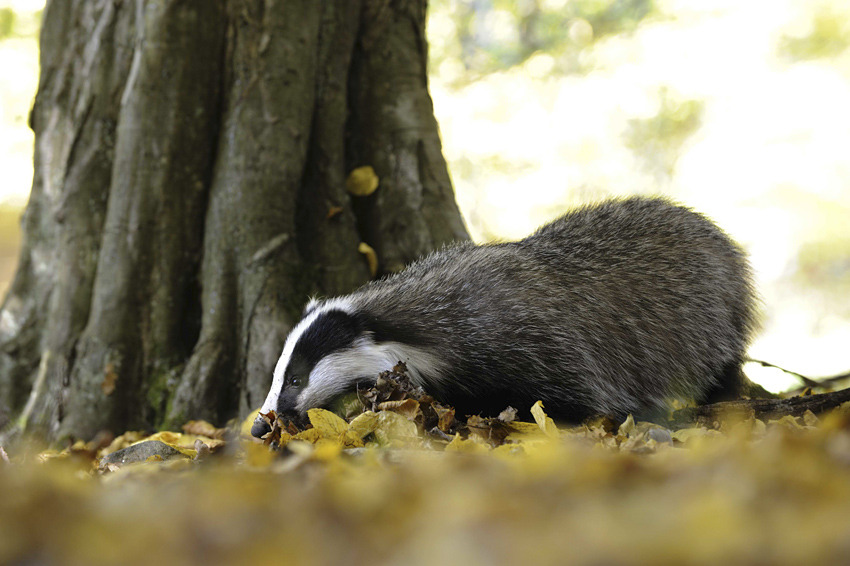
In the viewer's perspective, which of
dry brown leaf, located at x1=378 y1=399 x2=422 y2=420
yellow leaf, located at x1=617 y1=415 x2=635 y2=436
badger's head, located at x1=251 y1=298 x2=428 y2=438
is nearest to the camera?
dry brown leaf, located at x1=378 y1=399 x2=422 y2=420

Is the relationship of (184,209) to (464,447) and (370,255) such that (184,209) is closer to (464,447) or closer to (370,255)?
(370,255)

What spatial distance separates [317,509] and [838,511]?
0.61 m

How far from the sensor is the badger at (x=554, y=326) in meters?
2.84

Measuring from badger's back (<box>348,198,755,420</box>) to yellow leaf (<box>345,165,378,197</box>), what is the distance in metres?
0.80

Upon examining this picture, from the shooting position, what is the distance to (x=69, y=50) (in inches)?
150

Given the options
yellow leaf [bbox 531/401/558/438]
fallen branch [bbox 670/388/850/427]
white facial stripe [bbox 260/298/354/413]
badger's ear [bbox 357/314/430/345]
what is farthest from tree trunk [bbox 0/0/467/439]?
fallen branch [bbox 670/388/850/427]

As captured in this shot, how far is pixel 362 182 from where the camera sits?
392 cm

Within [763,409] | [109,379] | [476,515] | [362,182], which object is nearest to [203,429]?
[109,379]

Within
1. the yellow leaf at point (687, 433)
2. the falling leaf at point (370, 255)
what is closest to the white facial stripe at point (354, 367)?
the yellow leaf at point (687, 433)

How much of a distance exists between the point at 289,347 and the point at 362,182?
1326 mm

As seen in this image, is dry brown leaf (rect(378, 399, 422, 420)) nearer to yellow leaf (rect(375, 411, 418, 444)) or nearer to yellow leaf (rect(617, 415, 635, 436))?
yellow leaf (rect(375, 411, 418, 444))

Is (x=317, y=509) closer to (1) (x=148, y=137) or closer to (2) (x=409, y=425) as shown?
(2) (x=409, y=425)

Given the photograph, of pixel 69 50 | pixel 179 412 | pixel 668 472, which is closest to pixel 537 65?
pixel 69 50

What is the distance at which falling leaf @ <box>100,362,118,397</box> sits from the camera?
3387mm
